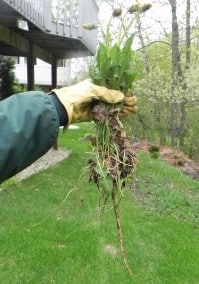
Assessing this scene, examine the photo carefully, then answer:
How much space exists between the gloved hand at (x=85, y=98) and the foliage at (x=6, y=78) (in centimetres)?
1431

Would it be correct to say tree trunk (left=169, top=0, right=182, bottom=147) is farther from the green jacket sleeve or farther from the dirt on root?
the green jacket sleeve

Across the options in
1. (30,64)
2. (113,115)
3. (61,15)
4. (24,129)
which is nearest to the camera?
(24,129)

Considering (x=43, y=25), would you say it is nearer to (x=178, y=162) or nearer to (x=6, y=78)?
(x=6, y=78)

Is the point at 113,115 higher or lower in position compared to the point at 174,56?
lower

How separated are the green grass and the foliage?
23.1 ft

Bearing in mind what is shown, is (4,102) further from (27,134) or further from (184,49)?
(184,49)

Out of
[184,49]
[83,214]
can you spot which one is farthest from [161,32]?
[83,214]

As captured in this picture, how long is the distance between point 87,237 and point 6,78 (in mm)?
10941

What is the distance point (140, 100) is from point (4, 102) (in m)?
21.8

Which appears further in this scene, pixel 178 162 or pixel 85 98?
pixel 178 162

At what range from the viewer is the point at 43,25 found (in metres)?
9.26

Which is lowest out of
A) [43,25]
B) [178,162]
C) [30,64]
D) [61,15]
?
[178,162]

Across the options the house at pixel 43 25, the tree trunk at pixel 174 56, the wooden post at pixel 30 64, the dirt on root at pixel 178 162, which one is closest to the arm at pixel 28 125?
the house at pixel 43 25

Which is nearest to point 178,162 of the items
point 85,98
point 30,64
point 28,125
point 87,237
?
point 30,64
